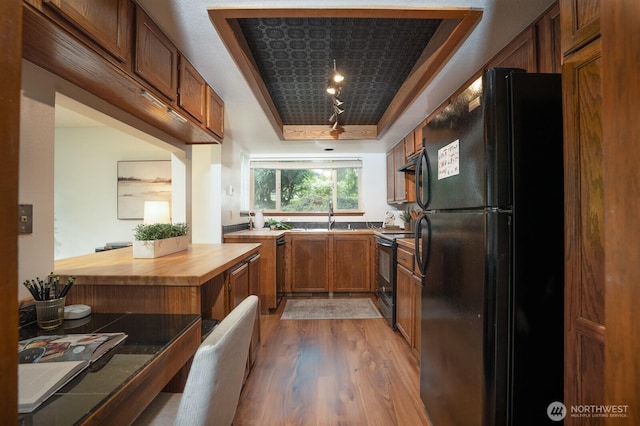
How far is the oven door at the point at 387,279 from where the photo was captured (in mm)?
2692

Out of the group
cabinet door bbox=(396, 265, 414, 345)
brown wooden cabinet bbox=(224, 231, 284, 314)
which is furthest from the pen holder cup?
brown wooden cabinet bbox=(224, 231, 284, 314)

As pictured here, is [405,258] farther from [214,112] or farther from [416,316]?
[214,112]

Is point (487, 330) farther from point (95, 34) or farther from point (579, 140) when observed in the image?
point (95, 34)

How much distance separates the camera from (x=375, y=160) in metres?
4.50

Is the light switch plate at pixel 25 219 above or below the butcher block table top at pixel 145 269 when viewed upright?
above

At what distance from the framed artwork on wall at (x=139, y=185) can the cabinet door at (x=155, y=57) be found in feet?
A: 8.46

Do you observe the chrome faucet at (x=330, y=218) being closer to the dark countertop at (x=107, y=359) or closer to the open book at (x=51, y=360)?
the dark countertop at (x=107, y=359)

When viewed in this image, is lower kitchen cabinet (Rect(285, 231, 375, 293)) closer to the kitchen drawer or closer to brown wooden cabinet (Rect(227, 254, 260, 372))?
the kitchen drawer

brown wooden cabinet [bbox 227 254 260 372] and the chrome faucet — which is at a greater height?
the chrome faucet

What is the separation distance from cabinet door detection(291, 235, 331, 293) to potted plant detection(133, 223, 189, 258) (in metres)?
2.03

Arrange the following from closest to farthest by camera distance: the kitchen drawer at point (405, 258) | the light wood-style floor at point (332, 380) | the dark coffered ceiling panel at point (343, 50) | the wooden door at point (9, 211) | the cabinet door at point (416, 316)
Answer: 1. the wooden door at point (9, 211)
2. the dark coffered ceiling panel at point (343, 50)
3. the light wood-style floor at point (332, 380)
4. the cabinet door at point (416, 316)
5. the kitchen drawer at point (405, 258)

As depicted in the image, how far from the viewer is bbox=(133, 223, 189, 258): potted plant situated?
1623 mm

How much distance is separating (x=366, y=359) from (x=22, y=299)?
2109 millimetres

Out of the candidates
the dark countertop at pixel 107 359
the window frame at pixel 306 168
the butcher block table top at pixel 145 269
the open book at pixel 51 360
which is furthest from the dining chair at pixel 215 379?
the window frame at pixel 306 168
